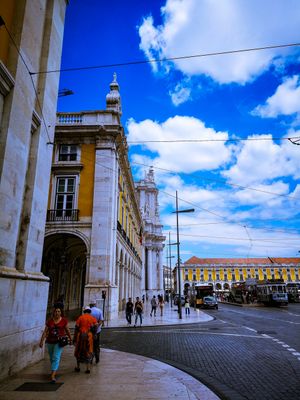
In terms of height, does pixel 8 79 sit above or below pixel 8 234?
above

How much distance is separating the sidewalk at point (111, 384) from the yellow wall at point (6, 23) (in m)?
7.17

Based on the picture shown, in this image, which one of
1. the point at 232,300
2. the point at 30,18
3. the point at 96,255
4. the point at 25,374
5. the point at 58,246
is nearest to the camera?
the point at 25,374

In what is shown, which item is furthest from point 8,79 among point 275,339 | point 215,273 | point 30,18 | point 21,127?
point 215,273

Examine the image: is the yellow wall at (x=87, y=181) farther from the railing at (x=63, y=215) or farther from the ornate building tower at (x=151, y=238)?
the ornate building tower at (x=151, y=238)

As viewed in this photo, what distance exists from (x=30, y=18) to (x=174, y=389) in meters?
9.67

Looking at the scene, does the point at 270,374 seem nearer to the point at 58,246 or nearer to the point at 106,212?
the point at 106,212

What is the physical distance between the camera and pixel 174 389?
19.9 feet

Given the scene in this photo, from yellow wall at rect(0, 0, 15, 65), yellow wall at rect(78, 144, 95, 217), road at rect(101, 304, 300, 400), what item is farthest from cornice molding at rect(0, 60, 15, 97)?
yellow wall at rect(78, 144, 95, 217)

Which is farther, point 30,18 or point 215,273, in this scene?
point 215,273

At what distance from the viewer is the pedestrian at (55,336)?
6.69m

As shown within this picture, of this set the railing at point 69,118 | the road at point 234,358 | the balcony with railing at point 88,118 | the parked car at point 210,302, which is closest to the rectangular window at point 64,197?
the balcony with railing at point 88,118

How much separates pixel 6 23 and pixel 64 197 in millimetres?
16227

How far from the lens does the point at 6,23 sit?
798cm

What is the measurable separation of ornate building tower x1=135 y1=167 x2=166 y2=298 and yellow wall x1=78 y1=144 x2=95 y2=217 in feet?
147
